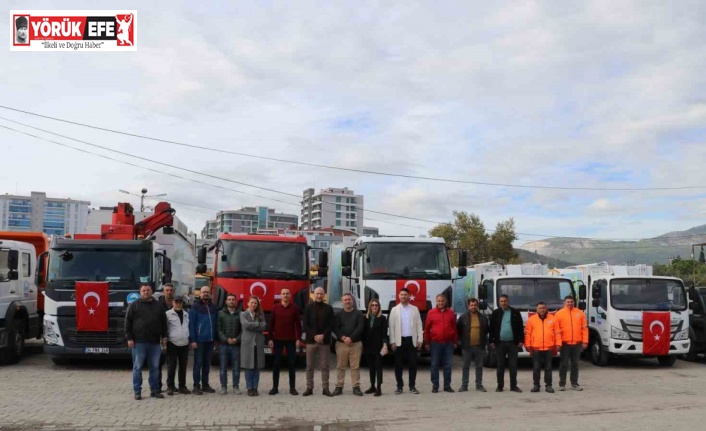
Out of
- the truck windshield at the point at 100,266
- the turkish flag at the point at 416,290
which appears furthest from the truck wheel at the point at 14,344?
the turkish flag at the point at 416,290

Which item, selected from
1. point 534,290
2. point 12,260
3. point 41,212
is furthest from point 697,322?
point 41,212

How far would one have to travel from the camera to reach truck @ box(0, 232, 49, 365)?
1466 cm

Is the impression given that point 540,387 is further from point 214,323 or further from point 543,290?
point 214,323

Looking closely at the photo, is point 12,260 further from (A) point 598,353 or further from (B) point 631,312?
(B) point 631,312

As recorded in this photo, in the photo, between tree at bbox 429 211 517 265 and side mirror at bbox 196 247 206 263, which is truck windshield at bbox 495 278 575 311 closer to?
side mirror at bbox 196 247 206 263

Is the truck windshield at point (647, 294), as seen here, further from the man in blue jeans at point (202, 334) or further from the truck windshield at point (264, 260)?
the man in blue jeans at point (202, 334)

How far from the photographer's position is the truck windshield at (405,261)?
50.7 ft

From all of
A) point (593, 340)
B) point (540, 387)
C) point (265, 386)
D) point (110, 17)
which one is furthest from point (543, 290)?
point (110, 17)

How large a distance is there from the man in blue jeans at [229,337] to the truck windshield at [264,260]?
3007mm

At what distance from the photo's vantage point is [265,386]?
12.6 metres

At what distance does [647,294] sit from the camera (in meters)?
16.5

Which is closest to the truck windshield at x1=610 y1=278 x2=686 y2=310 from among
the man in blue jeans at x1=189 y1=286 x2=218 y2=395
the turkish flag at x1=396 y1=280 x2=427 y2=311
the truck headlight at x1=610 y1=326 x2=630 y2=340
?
the truck headlight at x1=610 y1=326 x2=630 y2=340

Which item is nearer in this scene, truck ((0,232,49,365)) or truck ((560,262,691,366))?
truck ((0,232,49,365))

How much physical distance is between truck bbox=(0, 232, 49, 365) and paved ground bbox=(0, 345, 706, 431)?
4.55 ft
